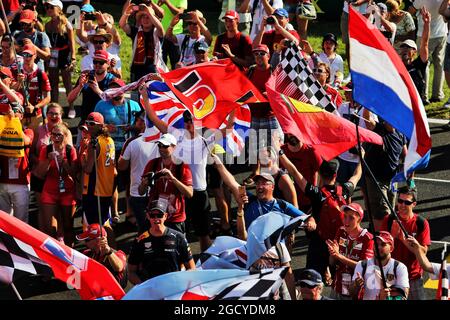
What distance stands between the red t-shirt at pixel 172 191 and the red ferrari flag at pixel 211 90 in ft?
1.89

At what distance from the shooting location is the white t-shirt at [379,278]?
39.4 ft

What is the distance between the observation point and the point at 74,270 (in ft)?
36.9

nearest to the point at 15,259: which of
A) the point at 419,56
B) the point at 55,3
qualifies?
the point at 419,56

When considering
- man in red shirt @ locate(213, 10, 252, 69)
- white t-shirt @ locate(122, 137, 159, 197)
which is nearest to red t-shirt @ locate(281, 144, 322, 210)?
white t-shirt @ locate(122, 137, 159, 197)

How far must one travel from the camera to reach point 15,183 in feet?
50.0

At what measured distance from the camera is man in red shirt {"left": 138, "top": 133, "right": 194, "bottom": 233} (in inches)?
558

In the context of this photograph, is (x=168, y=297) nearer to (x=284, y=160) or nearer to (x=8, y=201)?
(x=284, y=160)

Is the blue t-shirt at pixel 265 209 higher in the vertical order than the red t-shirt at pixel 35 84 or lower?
higher

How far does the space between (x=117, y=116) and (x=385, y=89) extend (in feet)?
18.6

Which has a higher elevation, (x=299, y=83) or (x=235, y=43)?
(x=299, y=83)

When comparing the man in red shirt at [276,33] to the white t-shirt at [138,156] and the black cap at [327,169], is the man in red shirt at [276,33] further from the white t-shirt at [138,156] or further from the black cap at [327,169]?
the black cap at [327,169]

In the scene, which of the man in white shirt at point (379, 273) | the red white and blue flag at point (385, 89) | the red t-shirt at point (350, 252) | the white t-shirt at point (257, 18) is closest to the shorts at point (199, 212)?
the red t-shirt at point (350, 252)

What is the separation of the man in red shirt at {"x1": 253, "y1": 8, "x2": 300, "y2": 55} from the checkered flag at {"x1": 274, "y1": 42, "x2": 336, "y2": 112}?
319 cm

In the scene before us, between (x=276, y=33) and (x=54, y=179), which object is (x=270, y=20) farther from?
(x=54, y=179)
